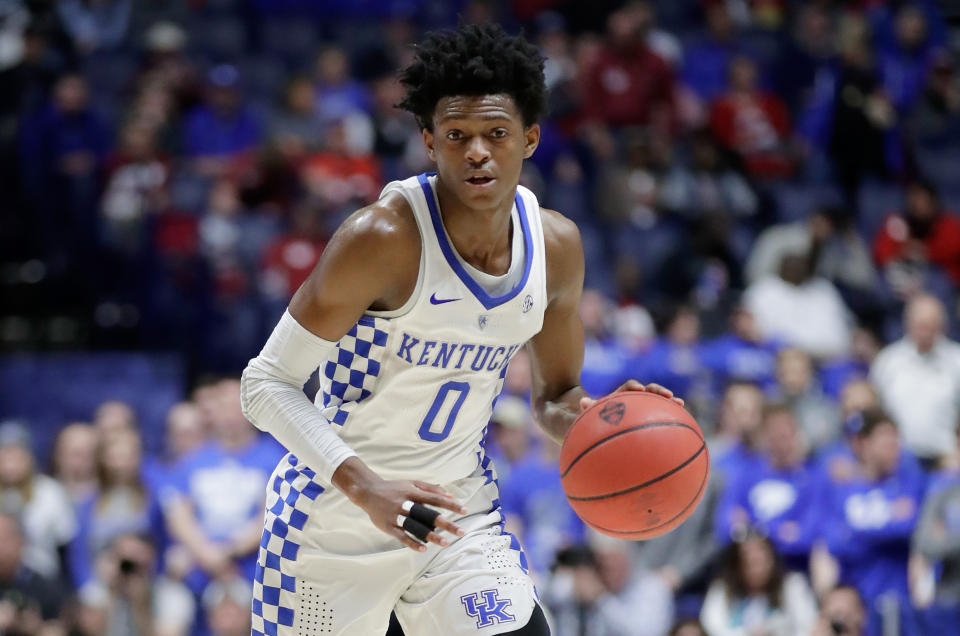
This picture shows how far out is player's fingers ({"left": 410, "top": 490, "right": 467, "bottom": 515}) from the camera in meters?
3.16

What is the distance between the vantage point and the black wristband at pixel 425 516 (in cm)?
317

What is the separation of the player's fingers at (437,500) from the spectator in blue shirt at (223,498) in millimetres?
4424

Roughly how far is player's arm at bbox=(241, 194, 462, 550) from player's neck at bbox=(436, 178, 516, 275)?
0.51 ft

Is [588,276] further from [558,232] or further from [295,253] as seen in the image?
[558,232]

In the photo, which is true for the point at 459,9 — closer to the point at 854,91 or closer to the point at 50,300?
the point at 854,91

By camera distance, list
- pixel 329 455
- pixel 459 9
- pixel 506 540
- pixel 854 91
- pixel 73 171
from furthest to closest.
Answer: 1. pixel 459 9
2. pixel 854 91
3. pixel 73 171
4. pixel 506 540
5. pixel 329 455

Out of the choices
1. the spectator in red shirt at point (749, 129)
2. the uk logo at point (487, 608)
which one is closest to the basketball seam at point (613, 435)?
the uk logo at point (487, 608)

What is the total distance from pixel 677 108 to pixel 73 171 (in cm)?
540

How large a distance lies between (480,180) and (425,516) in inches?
39.4

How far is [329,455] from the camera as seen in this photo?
342 cm

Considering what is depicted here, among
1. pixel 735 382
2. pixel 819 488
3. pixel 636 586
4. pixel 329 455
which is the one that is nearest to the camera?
pixel 329 455

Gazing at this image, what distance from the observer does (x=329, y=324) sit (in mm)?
3500

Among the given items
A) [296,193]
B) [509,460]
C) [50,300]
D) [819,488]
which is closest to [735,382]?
[819,488]

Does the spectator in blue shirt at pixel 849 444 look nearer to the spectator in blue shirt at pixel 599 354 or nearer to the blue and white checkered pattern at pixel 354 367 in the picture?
the spectator in blue shirt at pixel 599 354
